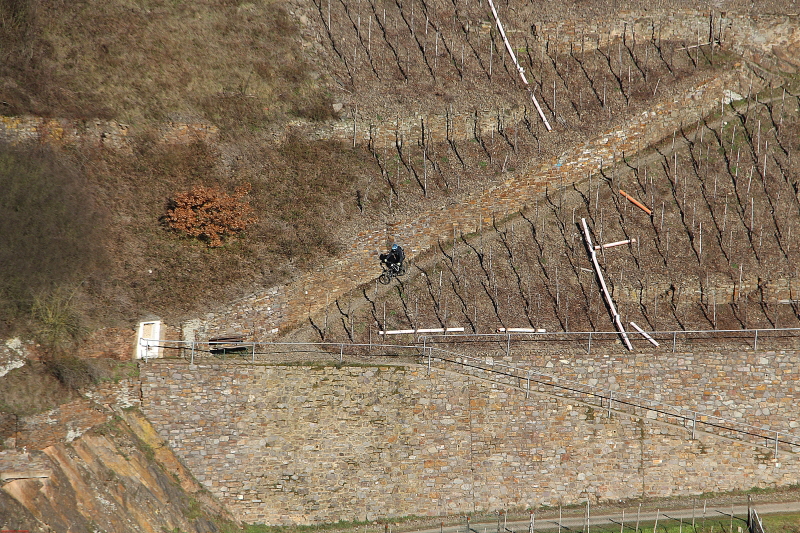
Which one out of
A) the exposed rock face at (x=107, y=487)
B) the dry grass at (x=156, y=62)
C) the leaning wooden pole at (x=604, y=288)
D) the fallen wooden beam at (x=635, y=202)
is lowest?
the exposed rock face at (x=107, y=487)

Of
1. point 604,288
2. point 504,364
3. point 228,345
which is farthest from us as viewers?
point 604,288

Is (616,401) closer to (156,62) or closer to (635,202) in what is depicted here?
(635,202)

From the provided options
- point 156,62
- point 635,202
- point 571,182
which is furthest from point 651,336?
point 156,62

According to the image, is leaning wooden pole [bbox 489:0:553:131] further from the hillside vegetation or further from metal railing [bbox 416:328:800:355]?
metal railing [bbox 416:328:800:355]

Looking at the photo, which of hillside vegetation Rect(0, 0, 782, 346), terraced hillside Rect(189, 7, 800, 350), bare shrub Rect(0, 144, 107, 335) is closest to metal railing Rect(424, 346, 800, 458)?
terraced hillside Rect(189, 7, 800, 350)

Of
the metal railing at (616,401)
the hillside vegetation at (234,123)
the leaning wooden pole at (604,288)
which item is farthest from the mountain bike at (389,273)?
the leaning wooden pole at (604,288)

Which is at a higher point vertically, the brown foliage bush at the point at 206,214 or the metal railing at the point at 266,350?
the brown foliage bush at the point at 206,214

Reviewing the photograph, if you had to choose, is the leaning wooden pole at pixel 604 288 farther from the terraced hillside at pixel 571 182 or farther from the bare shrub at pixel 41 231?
the bare shrub at pixel 41 231
